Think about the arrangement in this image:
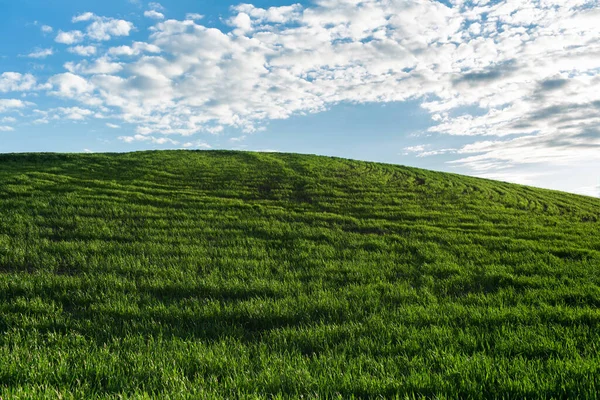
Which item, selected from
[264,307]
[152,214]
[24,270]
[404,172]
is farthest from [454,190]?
[24,270]

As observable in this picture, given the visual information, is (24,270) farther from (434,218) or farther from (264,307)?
(434,218)

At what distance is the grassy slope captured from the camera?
4.29m

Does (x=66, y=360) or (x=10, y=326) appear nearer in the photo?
(x=66, y=360)

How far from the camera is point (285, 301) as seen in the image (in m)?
7.27

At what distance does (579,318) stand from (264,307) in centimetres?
554

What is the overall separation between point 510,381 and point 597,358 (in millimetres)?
1601

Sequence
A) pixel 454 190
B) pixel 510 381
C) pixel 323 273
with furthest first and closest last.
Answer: pixel 454 190
pixel 323 273
pixel 510 381

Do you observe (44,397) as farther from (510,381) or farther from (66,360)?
(510,381)

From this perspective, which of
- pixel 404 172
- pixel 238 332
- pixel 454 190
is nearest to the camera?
pixel 238 332

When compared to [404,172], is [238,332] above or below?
below

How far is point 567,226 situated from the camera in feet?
61.9

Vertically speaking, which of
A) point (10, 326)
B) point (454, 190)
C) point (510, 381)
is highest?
point (454, 190)

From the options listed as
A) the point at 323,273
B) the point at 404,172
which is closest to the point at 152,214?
the point at 323,273

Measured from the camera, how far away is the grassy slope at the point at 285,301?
429 cm
